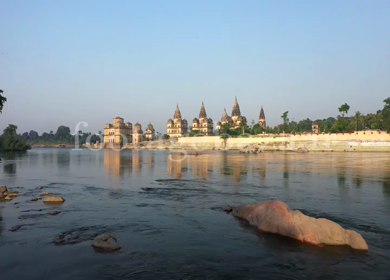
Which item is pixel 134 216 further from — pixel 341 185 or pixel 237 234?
pixel 341 185

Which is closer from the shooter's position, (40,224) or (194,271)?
(194,271)

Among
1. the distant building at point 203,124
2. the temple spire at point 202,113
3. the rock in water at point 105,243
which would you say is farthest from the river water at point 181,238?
the temple spire at point 202,113

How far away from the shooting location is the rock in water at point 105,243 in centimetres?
927

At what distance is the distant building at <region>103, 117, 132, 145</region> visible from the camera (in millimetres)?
164750

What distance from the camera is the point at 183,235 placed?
34.9 ft

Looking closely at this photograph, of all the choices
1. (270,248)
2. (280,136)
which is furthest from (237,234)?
A: (280,136)

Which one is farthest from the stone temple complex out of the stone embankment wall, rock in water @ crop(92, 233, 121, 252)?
rock in water @ crop(92, 233, 121, 252)

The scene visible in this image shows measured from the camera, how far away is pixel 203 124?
15100cm

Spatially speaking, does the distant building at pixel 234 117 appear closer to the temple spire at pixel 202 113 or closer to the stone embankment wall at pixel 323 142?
the temple spire at pixel 202 113

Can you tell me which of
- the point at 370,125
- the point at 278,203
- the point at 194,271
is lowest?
the point at 194,271

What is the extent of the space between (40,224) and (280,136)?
7777cm

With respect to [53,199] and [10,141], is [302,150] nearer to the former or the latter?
[53,199]

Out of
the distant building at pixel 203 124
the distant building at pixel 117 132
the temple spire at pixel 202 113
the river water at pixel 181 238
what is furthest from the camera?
the distant building at pixel 117 132

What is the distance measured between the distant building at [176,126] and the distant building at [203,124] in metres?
7.26
